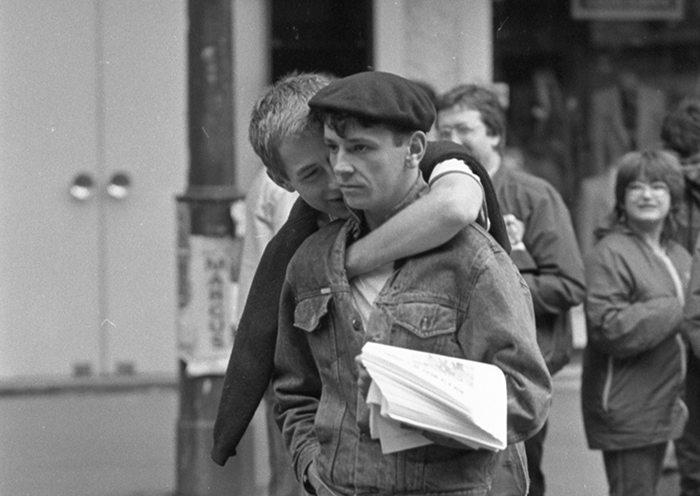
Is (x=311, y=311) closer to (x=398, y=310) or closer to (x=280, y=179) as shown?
(x=398, y=310)

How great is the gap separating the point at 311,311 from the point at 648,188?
3300mm

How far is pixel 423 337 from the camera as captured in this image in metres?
2.75

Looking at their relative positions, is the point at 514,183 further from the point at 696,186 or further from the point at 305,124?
the point at 305,124

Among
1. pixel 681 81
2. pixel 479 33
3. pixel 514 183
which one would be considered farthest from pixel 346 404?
pixel 681 81

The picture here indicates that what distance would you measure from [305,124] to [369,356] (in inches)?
23.3

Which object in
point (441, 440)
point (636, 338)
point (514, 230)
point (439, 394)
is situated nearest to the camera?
point (439, 394)

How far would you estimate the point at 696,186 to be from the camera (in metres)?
6.59

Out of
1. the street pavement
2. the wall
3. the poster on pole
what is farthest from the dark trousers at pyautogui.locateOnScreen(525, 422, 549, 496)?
the wall

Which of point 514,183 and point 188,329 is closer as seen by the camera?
point 514,183

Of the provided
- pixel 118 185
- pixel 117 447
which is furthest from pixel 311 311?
pixel 118 185

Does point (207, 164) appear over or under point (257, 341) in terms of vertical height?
over

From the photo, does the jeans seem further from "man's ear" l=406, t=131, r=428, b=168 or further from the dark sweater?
"man's ear" l=406, t=131, r=428, b=168

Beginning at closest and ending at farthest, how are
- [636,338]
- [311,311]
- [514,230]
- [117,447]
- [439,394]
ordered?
1. [439,394]
2. [311,311]
3. [514,230]
4. [636,338]
5. [117,447]

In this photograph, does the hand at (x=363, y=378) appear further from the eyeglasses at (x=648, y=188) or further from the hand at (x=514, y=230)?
the eyeglasses at (x=648, y=188)
